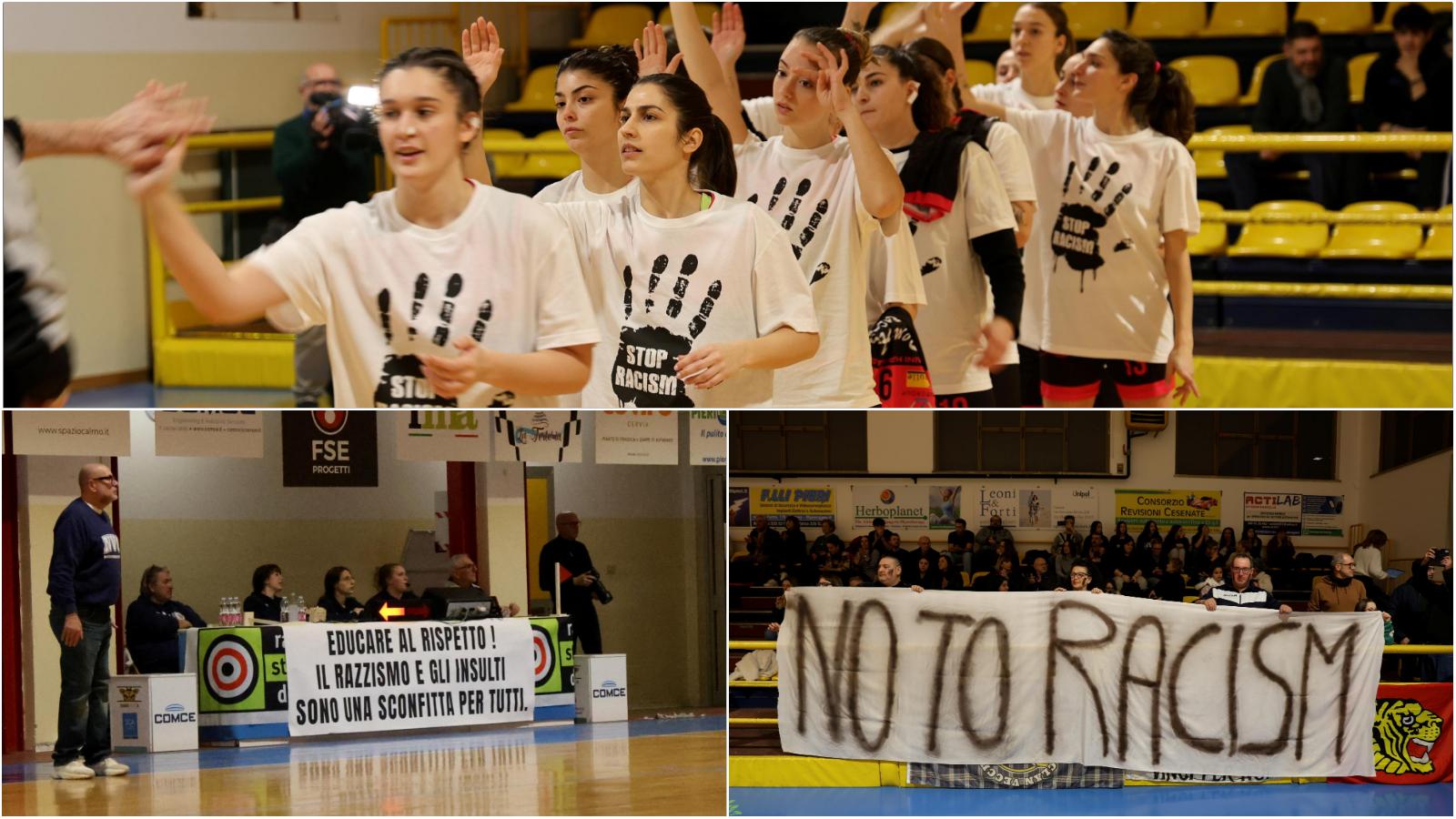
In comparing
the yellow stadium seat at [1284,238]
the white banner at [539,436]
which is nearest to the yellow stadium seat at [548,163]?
the white banner at [539,436]

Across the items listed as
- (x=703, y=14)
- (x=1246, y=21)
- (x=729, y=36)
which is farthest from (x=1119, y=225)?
(x=1246, y=21)

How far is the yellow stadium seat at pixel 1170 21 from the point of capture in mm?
10789

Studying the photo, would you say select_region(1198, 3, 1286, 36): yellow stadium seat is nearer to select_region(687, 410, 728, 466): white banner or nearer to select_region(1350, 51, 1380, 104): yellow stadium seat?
select_region(1350, 51, 1380, 104): yellow stadium seat

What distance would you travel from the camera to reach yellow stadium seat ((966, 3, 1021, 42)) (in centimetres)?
1041

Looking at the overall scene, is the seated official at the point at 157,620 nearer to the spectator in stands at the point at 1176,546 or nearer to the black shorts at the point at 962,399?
the black shorts at the point at 962,399

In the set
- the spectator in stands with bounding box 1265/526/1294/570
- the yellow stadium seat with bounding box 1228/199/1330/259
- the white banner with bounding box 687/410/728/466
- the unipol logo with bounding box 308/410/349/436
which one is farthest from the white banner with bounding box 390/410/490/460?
the yellow stadium seat with bounding box 1228/199/1330/259

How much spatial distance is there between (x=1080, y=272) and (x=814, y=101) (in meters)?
1.65

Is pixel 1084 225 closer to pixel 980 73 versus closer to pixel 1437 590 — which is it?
pixel 1437 590

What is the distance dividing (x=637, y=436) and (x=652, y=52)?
3.37ft

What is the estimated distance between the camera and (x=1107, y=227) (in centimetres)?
525

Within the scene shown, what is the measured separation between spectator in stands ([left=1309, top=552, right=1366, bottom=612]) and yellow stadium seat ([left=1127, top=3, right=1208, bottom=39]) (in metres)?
7.02

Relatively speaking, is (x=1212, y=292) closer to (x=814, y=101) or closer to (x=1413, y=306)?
(x=1413, y=306)

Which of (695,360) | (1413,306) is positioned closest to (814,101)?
(695,360)

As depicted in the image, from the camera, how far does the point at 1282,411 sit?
4.48 m
